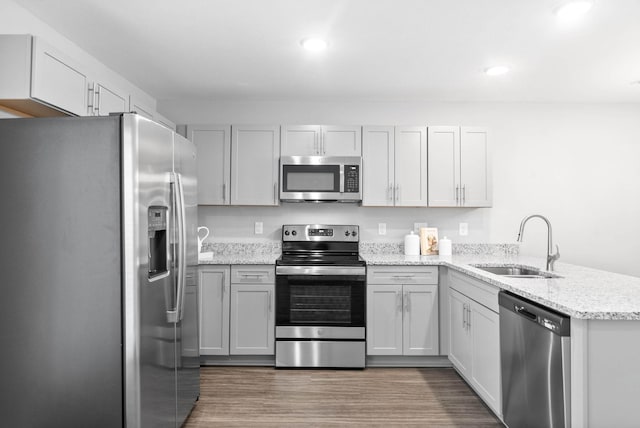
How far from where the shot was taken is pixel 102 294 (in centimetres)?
188

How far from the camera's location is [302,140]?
381 centimetres

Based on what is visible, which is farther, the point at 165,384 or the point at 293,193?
the point at 293,193

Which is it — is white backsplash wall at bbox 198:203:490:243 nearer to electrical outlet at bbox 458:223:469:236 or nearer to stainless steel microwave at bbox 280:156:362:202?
electrical outlet at bbox 458:223:469:236

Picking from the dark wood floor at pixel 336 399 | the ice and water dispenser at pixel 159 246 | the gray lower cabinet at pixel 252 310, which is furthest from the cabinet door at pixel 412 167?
the ice and water dispenser at pixel 159 246

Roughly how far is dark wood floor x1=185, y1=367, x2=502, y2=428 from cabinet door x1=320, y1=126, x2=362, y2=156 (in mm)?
1919

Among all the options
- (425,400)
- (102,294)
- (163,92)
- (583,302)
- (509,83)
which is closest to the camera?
(583,302)

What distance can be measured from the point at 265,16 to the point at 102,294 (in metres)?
1.71

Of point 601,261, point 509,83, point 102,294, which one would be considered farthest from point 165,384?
point 601,261

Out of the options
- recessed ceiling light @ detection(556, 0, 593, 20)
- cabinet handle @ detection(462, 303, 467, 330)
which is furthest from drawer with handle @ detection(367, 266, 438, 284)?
recessed ceiling light @ detection(556, 0, 593, 20)

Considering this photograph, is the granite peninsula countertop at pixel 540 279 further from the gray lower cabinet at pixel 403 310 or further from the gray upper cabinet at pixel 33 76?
the gray upper cabinet at pixel 33 76

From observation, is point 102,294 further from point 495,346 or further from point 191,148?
point 495,346

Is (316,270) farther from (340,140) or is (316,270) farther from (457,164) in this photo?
(457,164)

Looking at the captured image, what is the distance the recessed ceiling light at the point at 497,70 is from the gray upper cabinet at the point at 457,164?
0.63 m

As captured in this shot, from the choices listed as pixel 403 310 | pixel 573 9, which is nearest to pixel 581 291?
pixel 573 9
